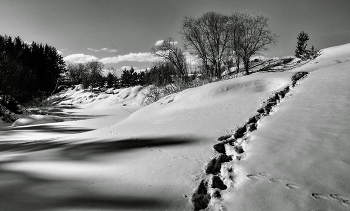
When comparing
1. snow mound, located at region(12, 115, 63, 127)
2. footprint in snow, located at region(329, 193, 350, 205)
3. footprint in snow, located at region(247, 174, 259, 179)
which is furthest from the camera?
snow mound, located at region(12, 115, 63, 127)

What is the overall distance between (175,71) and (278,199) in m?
7.93

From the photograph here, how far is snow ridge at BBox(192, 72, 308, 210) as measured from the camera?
96 cm

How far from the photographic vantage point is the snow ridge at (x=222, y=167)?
0.96 meters

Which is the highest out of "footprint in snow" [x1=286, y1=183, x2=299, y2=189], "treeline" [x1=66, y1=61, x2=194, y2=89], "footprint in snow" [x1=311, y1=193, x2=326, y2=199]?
"treeline" [x1=66, y1=61, x2=194, y2=89]

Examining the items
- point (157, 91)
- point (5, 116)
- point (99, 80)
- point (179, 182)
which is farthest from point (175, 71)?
point (99, 80)

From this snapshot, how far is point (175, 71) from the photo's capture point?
853cm

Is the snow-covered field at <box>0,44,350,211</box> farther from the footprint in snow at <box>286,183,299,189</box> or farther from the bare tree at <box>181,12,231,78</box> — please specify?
the bare tree at <box>181,12,231,78</box>

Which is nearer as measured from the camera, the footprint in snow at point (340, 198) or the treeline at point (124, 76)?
the footprint in snow at point (340, 198)

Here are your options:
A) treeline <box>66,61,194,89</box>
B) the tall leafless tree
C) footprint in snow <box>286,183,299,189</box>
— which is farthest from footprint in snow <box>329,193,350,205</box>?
the tall leafless tree

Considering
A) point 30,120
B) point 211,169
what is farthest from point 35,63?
point 211,169

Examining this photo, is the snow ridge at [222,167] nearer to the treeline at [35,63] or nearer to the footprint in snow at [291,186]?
the footprint in snow at [291,186]

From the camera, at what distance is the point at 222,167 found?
1.21 metres

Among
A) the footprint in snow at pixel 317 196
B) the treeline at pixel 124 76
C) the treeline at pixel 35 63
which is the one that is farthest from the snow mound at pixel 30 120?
the footprint in snow at pixel 317 196

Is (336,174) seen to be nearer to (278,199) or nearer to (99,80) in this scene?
(278,199)
